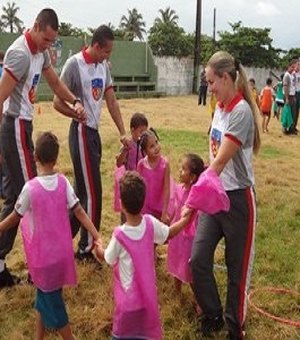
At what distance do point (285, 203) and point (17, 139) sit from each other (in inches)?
176

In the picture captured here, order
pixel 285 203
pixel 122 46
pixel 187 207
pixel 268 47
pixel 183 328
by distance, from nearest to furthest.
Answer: pixel 187 207 < pixel 183 328 < pixel 285 203 < pixel 122 46 < pixel 268 47

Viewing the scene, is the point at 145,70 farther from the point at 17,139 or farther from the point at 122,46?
the point at 17,139

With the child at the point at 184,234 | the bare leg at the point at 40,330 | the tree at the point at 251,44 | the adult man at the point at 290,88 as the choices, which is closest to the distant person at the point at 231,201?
the child at the point at 184,234

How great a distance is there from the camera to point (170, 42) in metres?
51.3

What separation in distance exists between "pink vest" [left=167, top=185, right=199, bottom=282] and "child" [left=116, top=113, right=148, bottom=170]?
67 cm

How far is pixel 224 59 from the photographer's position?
3801 mm

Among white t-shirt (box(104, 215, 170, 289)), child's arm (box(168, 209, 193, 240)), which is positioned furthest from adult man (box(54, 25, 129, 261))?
white t-shirt (box(104, 215, 170, 289))

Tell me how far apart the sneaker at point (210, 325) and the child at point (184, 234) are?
15.3 inches

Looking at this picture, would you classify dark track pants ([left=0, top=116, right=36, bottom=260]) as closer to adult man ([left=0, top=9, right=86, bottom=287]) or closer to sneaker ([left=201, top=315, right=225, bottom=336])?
adult man ([left=0, top=9, right=86, bottom=287])

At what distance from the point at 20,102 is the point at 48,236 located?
4.63 feet

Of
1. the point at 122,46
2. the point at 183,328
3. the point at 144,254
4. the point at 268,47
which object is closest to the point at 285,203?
the point at 183,328

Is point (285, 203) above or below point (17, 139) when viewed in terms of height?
below

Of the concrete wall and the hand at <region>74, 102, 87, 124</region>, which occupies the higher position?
the hand at <region>74, 102, 87, 124</region>

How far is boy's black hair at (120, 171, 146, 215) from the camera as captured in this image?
127 inches
